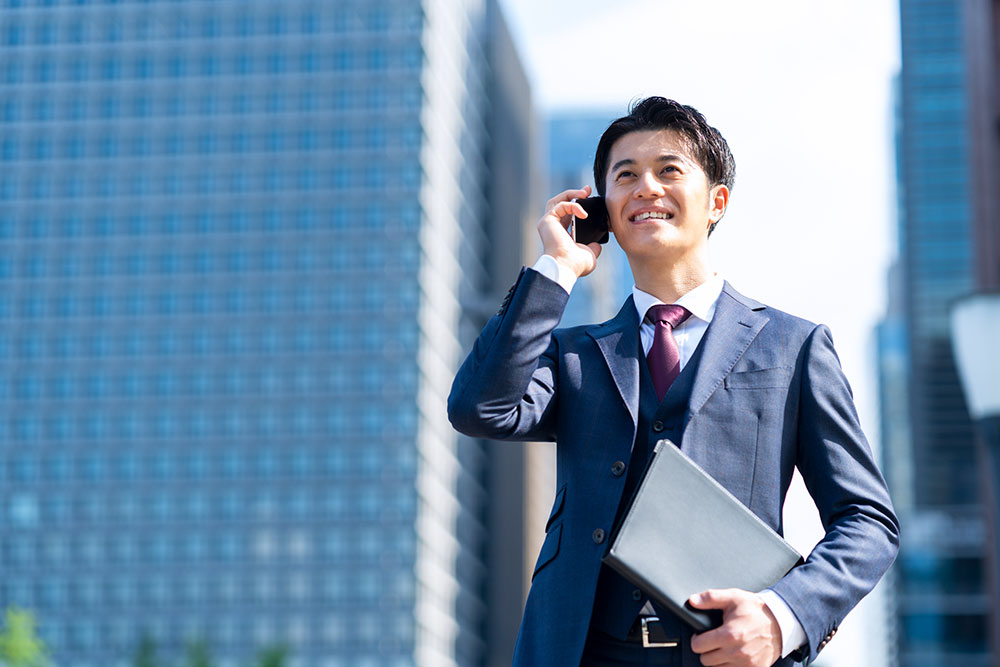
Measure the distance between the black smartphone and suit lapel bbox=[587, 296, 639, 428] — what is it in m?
0.17

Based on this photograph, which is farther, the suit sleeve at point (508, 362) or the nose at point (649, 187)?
the nose at point (649, 187)

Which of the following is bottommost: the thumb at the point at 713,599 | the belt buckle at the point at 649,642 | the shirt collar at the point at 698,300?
the belt buckle at the point at 649,642

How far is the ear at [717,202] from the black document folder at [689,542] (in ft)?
2.49

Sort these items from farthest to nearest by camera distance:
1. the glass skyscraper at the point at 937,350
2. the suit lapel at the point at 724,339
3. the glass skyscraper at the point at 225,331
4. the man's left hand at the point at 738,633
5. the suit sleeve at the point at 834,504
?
1. the glass skyscraper at the point at 225,331
2. the glass skyscraper at the point at 937,350
3. the suit lapel at the point at 724,339
4. the suit sleeve at the point at 834,504
5. the man's left hand at the point at 738,633

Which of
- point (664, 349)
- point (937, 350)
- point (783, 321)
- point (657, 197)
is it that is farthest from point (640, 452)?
point (937, 350)

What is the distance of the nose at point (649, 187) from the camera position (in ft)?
11.0

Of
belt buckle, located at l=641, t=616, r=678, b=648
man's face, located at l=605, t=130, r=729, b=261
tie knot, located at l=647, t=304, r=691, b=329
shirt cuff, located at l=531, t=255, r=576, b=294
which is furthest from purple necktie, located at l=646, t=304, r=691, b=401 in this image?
belt buckle, located at l=641, t=616, r=678, b=648

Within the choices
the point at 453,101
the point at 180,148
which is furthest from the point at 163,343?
the point at 453,101

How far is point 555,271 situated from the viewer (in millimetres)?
3291

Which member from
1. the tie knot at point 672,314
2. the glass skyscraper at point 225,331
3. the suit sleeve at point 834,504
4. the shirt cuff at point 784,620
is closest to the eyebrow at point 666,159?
the tie knot at point 672,314

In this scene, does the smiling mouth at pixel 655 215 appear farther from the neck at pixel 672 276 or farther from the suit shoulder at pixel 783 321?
the suit shoulder at pixel 783 321

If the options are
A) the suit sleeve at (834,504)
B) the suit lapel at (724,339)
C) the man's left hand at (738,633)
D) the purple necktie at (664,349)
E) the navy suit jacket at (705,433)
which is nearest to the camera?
the man's left hand at (738,633)

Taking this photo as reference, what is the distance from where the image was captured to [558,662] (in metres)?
3.07

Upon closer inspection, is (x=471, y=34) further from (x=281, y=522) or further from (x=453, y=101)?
(x=281, y=522)
